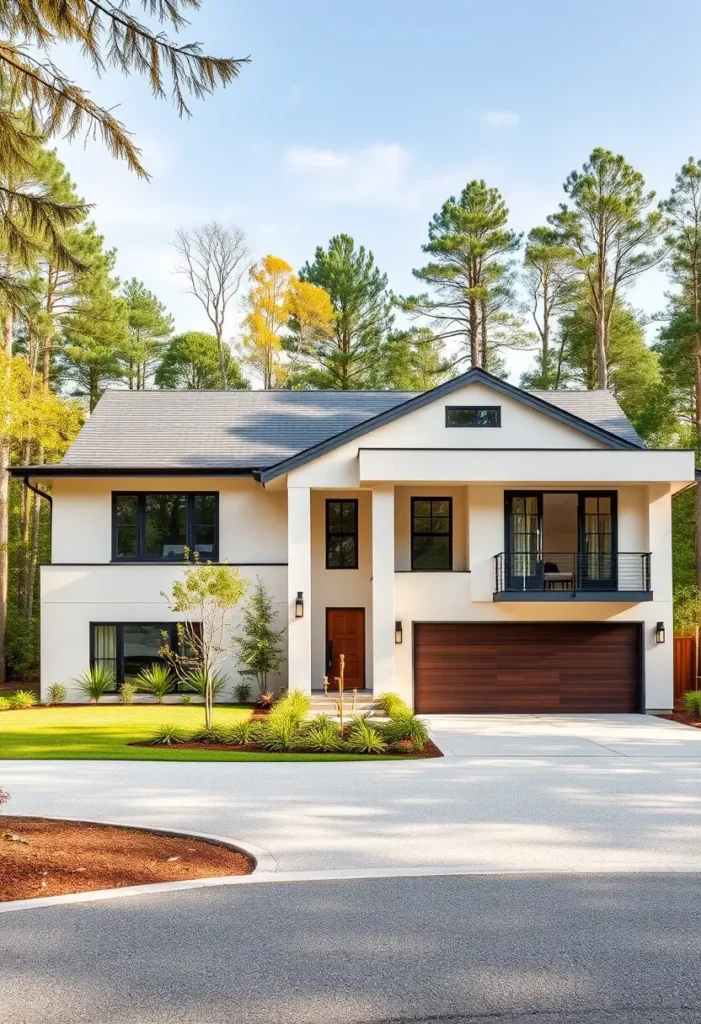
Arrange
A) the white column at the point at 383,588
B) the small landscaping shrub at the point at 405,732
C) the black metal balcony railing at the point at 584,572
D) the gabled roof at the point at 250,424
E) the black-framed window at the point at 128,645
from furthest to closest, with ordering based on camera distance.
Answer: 1. the black-framed window at the point at 128,645
2. the gabled roof at the point at 250,424
3. the black metal balcony railing at the point at 584,572
4. the white column at the point at 383,588
5. the small landscaping shrub at the point at 405,732

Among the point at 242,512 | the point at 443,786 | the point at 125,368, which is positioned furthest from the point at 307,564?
the point at 125,368

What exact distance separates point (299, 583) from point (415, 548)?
2915 mm

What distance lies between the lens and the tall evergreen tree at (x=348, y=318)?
38.2 m

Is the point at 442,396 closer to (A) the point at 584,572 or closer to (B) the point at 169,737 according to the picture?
(A) the point at 584,572

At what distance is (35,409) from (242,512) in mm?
8844

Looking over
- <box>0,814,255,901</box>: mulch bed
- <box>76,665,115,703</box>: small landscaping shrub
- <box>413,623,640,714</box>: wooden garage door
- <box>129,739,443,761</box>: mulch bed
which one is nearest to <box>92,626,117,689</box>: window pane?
<box>76,665,115,703</box>: small landscaping shrub

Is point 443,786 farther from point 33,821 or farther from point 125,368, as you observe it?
point 125,368

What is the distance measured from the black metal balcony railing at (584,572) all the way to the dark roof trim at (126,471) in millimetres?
5973

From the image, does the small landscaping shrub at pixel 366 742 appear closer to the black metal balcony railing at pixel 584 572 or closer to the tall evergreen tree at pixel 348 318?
the black metal balcony railing at pixel 584 572

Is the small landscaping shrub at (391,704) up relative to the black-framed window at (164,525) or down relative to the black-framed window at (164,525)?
down

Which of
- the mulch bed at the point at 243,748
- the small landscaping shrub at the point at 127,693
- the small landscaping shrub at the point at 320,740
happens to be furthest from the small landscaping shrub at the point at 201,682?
the small landscaping shrub at the point at 320,740

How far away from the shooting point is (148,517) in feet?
66.0

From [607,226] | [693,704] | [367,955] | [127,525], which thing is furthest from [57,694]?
[607,226]

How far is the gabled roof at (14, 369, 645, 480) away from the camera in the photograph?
60.5ft
